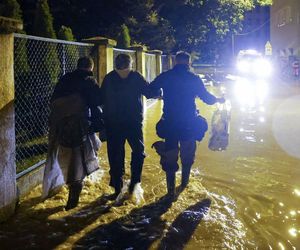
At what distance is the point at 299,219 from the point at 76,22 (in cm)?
1283

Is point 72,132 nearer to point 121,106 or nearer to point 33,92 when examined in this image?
point 121,106

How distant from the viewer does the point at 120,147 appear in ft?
16.4

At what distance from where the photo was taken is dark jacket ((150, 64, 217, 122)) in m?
5.00

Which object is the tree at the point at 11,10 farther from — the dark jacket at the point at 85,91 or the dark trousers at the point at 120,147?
the dark trousers at the point at 120,147

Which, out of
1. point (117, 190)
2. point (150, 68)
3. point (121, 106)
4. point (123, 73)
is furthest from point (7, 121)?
point (150, 68)

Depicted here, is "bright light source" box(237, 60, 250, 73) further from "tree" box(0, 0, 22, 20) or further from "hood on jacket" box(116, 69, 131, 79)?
"hood on jacket" box(116, 69, 131, 79)

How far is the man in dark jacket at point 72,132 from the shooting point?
450 cm

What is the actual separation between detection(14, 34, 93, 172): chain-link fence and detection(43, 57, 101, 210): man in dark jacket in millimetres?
2214

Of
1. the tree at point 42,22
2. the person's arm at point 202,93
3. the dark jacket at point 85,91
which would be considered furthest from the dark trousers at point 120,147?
the tree at point 42,22

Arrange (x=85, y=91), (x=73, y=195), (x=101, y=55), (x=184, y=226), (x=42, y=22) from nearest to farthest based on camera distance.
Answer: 1. (x=184, y=226)
2. (x=85, y=91)
3. (x=73, y=195)
4. (x=101, y=55)
5. (x=42, y=22)

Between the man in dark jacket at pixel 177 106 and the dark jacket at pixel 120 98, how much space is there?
300 mm

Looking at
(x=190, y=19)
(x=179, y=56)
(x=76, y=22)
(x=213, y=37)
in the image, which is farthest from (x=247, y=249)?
(x=213, y=37)

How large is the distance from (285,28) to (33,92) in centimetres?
3415

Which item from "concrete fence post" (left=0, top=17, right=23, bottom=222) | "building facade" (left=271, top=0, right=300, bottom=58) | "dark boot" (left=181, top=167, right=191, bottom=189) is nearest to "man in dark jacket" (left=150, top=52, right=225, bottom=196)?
"dark boot" (left=181, top=167, right=191, bottom=189)
